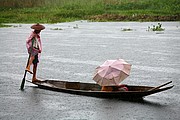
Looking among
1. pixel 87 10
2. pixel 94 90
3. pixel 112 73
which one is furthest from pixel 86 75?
pixel 87 10

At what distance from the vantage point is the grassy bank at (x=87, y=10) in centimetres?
4150

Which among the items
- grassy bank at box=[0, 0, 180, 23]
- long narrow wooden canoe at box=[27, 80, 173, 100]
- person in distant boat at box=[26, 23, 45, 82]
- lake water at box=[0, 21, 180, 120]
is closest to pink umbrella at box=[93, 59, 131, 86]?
long narrow wooden canoe at box=[27, 80, 173, 100]

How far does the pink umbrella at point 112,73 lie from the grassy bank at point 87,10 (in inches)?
1145

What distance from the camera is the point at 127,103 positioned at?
9.38 m

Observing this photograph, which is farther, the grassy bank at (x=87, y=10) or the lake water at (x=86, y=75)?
the grassy bank at (x=87, y=10)

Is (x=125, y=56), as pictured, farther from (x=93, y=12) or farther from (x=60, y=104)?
(x=93, y=12)

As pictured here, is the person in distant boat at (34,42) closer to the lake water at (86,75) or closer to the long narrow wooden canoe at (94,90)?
the long narrow wooden canoe at (94,90)

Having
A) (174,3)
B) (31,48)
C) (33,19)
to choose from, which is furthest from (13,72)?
(174,3)

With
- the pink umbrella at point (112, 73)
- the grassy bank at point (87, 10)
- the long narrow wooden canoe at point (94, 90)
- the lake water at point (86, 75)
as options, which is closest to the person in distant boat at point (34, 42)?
the long narrow wooden canoe at point (94, 90)

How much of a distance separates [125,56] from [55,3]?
41.6 metres

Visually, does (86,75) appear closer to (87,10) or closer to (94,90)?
(94,90)

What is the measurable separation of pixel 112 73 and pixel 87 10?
3930 cm

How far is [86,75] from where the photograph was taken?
12.7 meters

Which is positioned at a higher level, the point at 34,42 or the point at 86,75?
the point at 34,42
